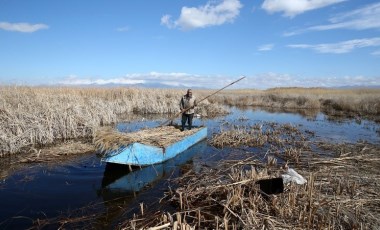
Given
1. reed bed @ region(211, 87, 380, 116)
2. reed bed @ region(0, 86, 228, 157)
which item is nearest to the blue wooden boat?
reed bed @ region(0, 86, 228, 157)

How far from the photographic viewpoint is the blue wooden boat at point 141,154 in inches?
323

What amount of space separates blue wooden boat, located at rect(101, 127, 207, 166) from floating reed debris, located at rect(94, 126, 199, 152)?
0.15 m

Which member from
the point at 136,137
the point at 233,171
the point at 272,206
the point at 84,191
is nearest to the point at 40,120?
the point at 136,137

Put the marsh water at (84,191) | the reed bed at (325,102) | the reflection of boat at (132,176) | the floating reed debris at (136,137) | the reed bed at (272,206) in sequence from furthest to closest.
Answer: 1. the reed bed at (325,102)
2. the floating reed debris at (136,137)
3. the reflection of boat at (132,176)
4. the marsh water at (84,191)
5. the reed bed at (272,206)

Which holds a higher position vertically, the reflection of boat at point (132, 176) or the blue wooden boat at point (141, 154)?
the blue wooden boat at point (141, 154)

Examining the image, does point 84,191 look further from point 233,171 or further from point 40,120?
point 40,120

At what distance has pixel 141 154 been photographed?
28.7 ft

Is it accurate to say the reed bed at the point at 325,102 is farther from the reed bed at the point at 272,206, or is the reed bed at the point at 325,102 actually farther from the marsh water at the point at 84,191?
the reed bed at the point at 272,206

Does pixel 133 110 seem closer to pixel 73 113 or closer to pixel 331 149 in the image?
pixel 73 113

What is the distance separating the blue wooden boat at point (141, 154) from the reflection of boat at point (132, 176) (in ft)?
0.74

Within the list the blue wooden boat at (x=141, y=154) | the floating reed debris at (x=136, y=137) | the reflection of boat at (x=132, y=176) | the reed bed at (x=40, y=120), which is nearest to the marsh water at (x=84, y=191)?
the reflection of boat at (x=132, y=176)

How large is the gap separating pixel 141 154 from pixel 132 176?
0.63m

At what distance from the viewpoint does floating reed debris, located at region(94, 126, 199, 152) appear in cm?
854

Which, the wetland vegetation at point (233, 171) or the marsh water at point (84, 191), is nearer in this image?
the wetland vegetation at point (233, 171)
